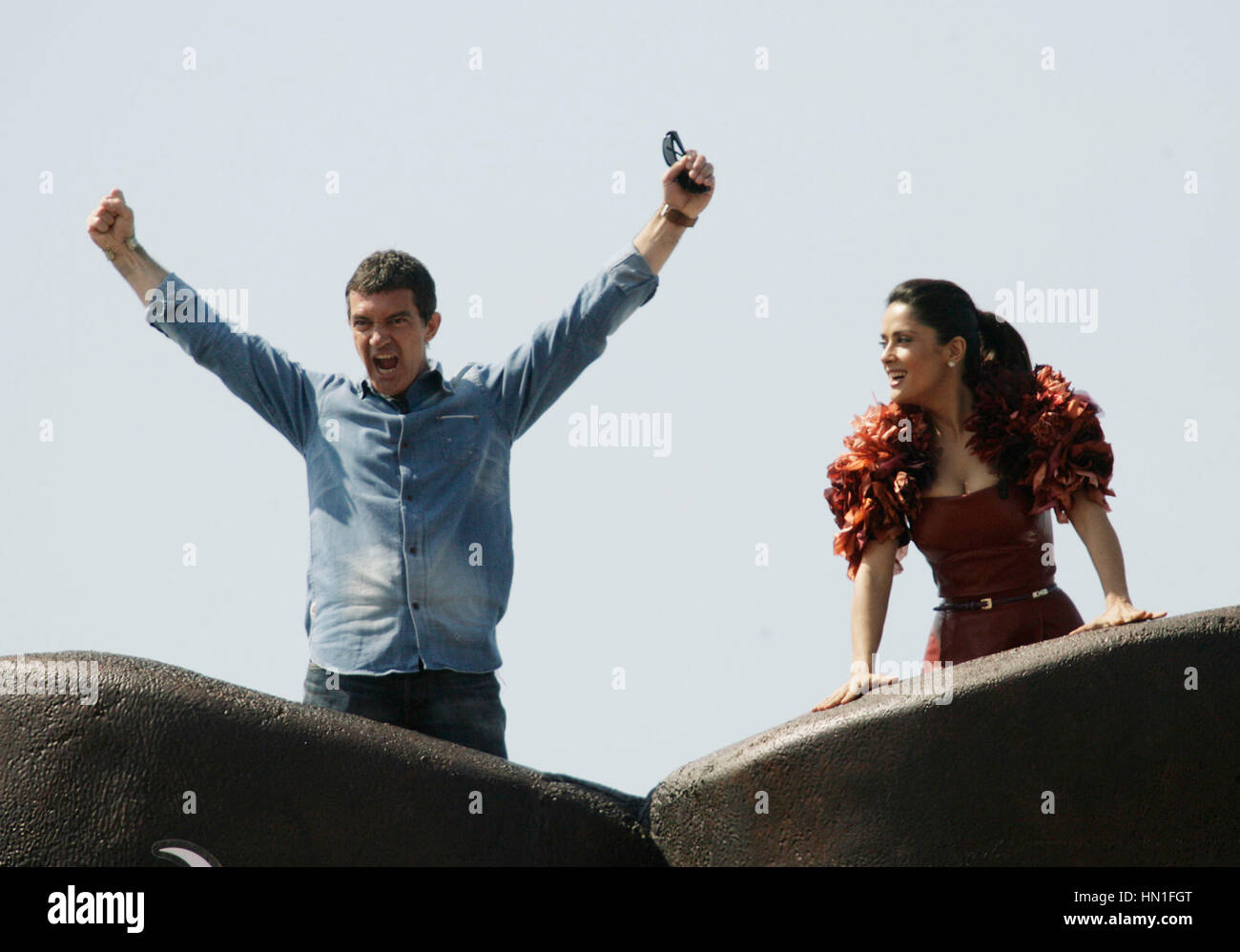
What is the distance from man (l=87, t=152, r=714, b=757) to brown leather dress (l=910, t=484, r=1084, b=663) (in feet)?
3.24

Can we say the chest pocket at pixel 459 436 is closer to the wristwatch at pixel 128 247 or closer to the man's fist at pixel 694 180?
the man's fist at pixel 694 180

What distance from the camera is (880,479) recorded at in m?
4.63

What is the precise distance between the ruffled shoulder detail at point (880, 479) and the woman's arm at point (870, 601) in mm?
31

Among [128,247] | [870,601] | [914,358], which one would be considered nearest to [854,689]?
[870,601]

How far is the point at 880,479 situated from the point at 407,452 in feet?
4.01

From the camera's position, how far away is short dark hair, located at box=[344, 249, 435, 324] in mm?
4699

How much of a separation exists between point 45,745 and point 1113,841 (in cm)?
232

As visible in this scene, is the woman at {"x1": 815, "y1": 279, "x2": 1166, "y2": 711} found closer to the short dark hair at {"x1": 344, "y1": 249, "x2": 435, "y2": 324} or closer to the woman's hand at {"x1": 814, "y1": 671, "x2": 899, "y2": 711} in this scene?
the woman's hand at {"x1": 814, "y1": 671, "x2": 899, "y2": 711}

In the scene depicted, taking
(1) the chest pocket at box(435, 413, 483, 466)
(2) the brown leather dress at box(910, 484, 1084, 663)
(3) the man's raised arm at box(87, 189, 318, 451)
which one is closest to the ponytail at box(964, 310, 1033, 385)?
(2) the brown leather dress at box(910, 484, 1084, 663)

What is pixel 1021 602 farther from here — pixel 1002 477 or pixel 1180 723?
pixel 1180 723

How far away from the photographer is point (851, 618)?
14.7ft

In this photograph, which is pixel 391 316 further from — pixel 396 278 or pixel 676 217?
pixel 676 217

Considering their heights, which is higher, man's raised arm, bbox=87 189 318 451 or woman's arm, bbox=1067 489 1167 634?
man's raised arm, bbox=87 189 318 451
